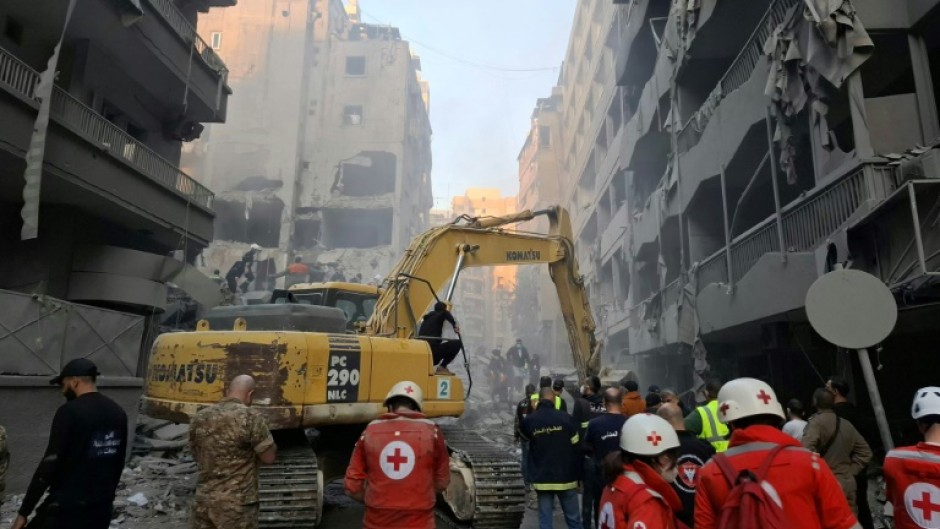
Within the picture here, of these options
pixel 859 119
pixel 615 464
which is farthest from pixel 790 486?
pixel 859 119

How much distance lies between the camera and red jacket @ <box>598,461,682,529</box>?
8.20ft

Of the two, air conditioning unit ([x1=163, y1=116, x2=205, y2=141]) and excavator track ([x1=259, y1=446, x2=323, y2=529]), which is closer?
excavator track ([x1=259, y1=446, x2=323, y2=529])

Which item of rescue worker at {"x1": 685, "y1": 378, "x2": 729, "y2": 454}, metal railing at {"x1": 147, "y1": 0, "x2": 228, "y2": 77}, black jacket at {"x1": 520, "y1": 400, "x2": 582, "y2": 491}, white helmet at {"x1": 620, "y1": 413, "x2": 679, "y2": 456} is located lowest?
Result: black jacket at {"x1": 520, "y1": 400, "x2": 582, "y2": 491}

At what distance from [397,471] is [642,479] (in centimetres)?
163

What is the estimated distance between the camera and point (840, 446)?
16.8 feet

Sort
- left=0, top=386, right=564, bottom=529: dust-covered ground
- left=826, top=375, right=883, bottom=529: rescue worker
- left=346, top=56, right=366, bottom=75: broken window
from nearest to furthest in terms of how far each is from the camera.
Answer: left=826, top=375, right=883, bottom=529: rescue worker → left=0, top=386, right=564, bottom=529: dust-covered ground → left=346, top=56, right=366, bottom=75: broken window

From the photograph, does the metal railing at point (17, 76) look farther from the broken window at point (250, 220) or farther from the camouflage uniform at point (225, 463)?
the broken window at point (250, 220)

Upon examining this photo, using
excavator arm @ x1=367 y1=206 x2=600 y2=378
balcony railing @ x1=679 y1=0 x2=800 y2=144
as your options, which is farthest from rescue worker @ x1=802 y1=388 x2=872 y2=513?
balcony railing @ x1=679 y1=0 x2=800 y2=144

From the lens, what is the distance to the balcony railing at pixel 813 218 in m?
7.30

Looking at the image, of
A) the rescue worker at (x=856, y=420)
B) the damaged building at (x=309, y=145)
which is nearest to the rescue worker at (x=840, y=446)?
the rescue worker at (x=856, y=420)

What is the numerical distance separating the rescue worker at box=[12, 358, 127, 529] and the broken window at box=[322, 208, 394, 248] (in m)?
36.3

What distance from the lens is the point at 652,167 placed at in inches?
904

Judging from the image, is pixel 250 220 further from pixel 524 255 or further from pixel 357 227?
pixel 524 255

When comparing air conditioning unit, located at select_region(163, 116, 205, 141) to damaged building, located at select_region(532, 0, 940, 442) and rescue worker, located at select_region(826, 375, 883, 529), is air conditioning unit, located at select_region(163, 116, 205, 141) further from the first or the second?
rescue worker, located at select_region(826, 375, 883, 529)
